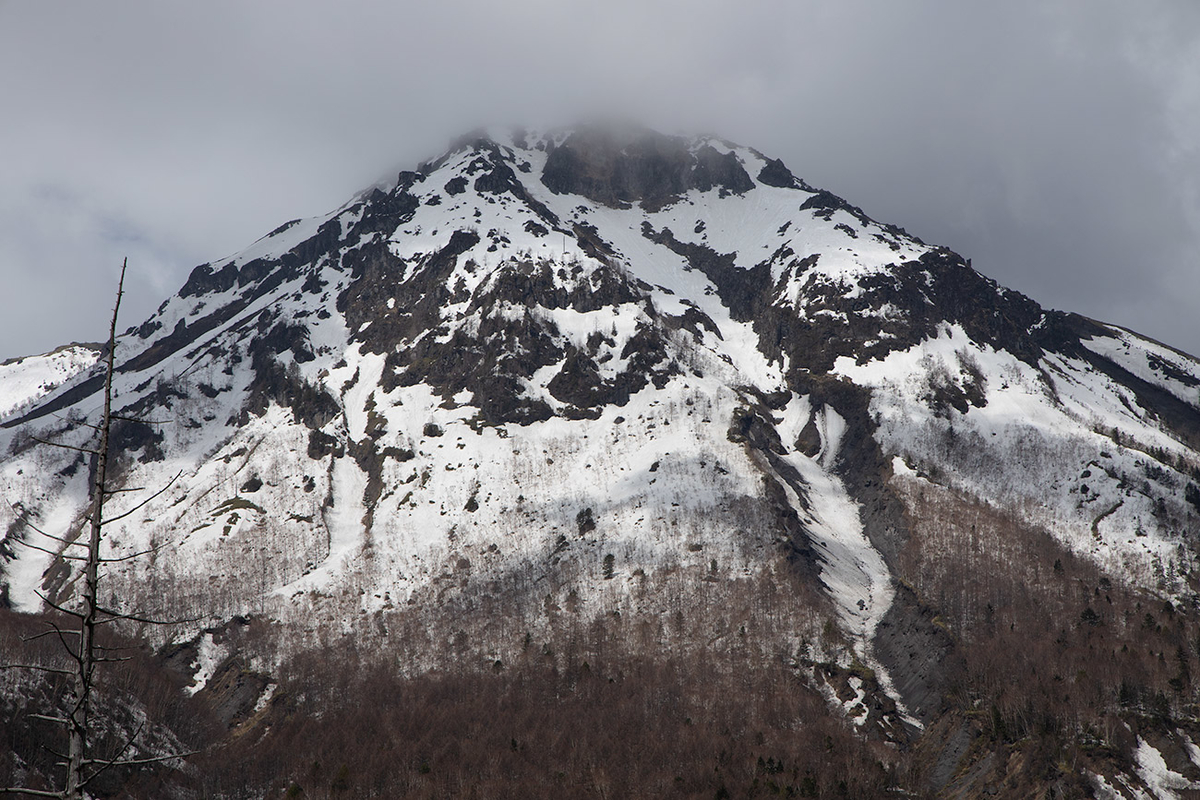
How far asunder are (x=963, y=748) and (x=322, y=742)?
363 ft

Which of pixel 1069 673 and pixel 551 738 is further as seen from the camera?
→ pixel 1069 673

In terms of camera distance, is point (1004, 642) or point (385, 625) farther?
point (385, 625)

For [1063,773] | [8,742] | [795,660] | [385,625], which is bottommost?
[1063,773]

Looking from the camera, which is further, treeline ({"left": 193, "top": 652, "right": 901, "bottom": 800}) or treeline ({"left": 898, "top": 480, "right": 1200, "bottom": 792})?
treeline ({"left": 193, "top": 652, "right": 901, "bottom": 800})

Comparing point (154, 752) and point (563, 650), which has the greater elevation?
point (563, 650)

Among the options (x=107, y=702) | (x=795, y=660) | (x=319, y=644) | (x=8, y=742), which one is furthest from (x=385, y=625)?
(x=795, y=660)

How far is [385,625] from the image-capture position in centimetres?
19950

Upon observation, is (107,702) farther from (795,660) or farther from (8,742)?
(795,660)

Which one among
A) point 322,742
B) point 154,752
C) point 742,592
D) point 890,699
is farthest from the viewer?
point 742,592

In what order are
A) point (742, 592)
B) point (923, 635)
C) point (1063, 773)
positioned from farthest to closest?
point (742, 592), point (923, 635), point (1063, 773)

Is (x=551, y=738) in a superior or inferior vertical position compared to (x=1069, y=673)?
inferior

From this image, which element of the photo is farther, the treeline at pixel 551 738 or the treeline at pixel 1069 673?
the treeline at pixel 551 738

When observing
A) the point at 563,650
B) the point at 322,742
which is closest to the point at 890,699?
the point at 563,650

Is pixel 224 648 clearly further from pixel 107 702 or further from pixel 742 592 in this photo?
pixel 742 592
